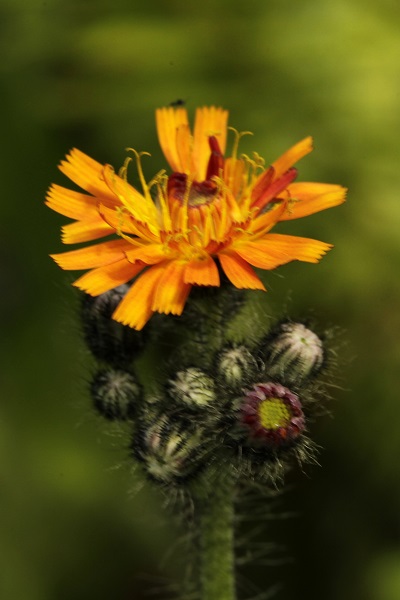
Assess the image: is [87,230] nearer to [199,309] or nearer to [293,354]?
[199,309]

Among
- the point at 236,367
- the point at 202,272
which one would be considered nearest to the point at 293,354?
the point at 236,367

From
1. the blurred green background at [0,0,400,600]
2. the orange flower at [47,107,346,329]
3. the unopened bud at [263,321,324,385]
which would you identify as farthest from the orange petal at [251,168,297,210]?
the blurred green background at [0,0,400,600]

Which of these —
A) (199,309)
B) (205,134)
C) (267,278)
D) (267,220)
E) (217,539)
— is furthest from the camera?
(267,278)

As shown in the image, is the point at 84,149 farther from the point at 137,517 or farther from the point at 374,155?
the point at 137,517

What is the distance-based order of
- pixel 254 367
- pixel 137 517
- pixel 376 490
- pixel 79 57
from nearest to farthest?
pixel 254 367 < pixel 376 490 < pixel 137 517 < pixel 79 57

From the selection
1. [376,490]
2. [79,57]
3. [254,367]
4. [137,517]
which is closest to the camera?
[254,367]

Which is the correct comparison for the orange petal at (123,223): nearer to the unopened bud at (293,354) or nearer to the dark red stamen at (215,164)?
the dark red stamen at (215,164)

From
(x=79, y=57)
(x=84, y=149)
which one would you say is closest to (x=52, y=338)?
(x=84, y=149)

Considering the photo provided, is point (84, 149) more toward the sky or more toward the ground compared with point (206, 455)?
more toward the sky
